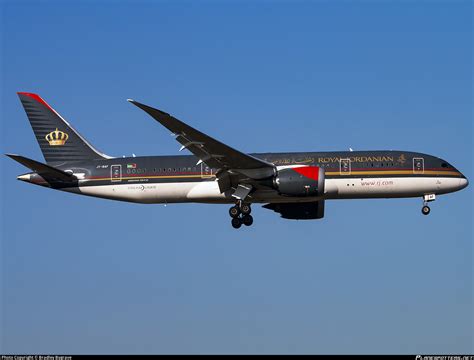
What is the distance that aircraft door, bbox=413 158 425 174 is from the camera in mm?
52562

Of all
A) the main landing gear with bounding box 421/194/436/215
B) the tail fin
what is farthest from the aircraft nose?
the tail fin

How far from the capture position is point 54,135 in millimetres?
57781

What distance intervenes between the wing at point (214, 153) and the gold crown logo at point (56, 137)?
10.8 m

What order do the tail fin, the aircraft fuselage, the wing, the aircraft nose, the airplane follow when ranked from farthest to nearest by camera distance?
the tail fin < the aircraft nose < the aircraft fuselage < the airplane < the wing

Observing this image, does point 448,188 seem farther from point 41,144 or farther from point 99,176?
point 41,144

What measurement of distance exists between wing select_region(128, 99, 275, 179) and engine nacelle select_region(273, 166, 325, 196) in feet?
3.12

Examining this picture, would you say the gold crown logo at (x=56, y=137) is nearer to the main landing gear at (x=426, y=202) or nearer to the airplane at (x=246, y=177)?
the airplane at (x=246, y=177)

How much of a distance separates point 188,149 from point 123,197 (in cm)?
667

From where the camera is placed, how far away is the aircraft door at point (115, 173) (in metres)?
54.7

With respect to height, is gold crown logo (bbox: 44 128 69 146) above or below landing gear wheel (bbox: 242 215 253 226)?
above

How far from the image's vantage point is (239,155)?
50.2 meters

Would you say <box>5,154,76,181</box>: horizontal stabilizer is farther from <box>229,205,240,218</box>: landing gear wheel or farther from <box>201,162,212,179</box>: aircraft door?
<box>229,205,240,218</box>: landing gear wheel

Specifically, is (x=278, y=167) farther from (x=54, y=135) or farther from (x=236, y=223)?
(x=54, y=135)

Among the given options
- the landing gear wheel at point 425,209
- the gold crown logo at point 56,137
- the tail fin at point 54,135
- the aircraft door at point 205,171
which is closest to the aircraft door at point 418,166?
the landing gear wheel at point 425,209
